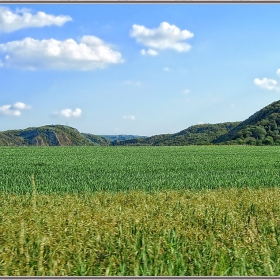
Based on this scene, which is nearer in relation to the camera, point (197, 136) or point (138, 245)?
point (138, 245)

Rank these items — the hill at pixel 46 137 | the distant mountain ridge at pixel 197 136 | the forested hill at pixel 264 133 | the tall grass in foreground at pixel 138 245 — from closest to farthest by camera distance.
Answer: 1. the tall grass in foreground at pixel 138 245
2. the forested hill at pixel 264 133
3. the distant mountain ridge at pixel 197 136
4. the hill at pixel 46 137

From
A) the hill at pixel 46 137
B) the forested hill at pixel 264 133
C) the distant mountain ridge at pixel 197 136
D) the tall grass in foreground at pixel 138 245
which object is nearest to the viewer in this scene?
the tall grass in foreground at pixel 138 245

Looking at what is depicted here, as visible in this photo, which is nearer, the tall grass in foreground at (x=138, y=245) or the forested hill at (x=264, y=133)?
the tall grass in foreground at (x=138, y=245)

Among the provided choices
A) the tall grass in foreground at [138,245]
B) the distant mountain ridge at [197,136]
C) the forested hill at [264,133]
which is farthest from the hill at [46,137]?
the tall grass in foreground at [138,245]

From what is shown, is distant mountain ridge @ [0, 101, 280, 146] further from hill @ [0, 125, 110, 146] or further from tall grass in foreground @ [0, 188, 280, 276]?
tall grass in foreground @ [0, 188, 280, 276]

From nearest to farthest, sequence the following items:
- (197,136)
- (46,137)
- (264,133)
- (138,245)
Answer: (138,245) → (264,133) → (46,137) → (197,136)

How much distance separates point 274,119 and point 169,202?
123 m

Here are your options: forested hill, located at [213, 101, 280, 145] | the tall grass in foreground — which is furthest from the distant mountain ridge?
the tall grass in foreground

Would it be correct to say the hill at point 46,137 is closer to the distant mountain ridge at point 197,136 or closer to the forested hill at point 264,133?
the distant mountain ridge at point 197,136

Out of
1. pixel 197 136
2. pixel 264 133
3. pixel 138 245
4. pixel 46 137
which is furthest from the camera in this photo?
pixel 197 136

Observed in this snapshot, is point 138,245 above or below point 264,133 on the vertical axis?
below

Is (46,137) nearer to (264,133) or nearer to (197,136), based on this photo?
(197,136)

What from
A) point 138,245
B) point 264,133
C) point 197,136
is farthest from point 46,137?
point 138,245

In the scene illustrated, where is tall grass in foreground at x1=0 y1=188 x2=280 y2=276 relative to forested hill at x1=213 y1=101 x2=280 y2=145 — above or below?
below
